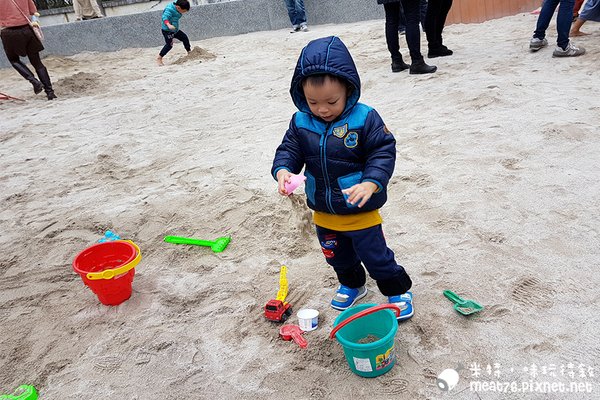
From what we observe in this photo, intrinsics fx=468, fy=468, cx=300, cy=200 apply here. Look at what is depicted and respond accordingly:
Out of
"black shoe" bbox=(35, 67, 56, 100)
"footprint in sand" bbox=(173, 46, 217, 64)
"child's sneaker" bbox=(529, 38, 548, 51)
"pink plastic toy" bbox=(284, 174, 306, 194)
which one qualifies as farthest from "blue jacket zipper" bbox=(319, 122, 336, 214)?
"footprint in sand" bbox=(173, 46, 217, 64)

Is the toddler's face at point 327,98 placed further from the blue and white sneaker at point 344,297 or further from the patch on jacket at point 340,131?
the blue and white sneaker at point 344,297

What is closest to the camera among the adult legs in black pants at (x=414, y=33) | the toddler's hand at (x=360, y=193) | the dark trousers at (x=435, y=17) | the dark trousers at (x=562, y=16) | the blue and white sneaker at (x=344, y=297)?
the toddler's hand at (x=360, y=193)

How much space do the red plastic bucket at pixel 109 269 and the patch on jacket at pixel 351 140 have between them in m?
1.18

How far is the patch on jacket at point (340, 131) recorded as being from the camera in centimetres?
171

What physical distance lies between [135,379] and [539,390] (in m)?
1.50

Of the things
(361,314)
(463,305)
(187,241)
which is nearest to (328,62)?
(361,314)

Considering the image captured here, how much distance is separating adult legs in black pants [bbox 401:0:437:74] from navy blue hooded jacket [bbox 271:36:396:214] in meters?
3.53

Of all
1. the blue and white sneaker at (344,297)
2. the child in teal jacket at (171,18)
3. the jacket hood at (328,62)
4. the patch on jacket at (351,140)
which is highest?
the child in teal jacket at (171,18)

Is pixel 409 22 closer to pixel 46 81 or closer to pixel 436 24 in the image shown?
pixel 436 24

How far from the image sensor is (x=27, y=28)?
21.6 ft

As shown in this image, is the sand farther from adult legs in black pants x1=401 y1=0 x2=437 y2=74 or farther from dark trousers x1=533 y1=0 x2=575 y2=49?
dark trousers x1=533 y1=0 x2=575 y2=49

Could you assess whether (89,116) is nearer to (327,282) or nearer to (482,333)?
(327,282)

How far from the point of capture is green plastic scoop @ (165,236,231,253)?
2.66 m

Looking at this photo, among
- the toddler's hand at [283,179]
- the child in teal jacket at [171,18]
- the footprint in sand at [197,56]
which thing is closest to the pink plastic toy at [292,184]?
the toddler's hand at [283,179]
